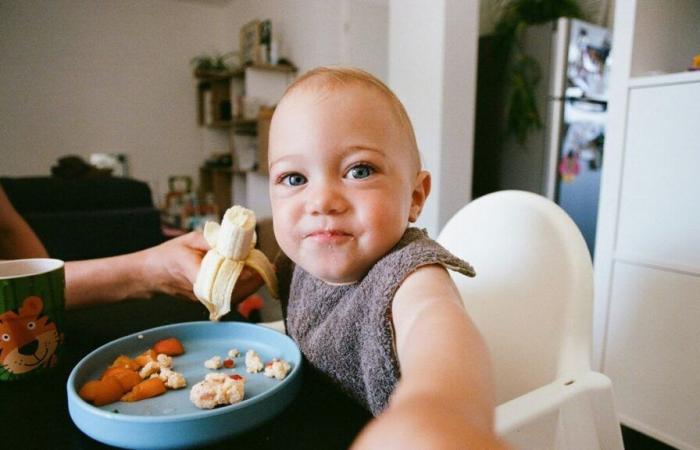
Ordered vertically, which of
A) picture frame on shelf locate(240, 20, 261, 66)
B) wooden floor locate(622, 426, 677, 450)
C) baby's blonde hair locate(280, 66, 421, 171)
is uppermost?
picture frame on shelf locate(240, 20, 261, 66)

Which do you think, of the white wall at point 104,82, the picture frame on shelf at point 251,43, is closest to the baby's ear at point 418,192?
the picture frame on shelf at point 251,43

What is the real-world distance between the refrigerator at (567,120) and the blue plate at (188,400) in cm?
223

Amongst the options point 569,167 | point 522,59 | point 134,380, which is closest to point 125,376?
point 134,380

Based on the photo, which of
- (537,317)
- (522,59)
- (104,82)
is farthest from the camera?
(104,82)

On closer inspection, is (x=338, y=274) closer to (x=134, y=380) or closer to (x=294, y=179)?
(x=294, y=179)

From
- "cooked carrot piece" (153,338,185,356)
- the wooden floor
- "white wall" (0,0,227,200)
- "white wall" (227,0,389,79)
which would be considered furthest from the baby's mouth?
"white wall" (0,0,227,200)

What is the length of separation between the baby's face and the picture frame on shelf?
3.65 m

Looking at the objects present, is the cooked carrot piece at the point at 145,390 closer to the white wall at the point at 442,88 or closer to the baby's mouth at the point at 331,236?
the baby's mouth at the point at 331,236

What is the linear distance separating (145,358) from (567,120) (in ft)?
8.03

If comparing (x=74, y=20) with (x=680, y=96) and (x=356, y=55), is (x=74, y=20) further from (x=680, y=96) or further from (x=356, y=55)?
(x=680, y=96)

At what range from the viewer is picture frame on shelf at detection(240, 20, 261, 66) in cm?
387

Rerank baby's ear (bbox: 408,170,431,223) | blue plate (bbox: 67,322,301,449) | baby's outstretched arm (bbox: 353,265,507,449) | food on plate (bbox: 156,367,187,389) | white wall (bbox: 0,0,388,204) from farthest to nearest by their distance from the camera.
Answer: white wall (bbox: 0,0,388,204)
baby's ear (bbox: 408,170,431,223)
food on plate (bbox: 156,367,187,389)
blue plate (bbox: 67,322,301,449)
baby's outstretched arm (bbox: 353,265,507,449)

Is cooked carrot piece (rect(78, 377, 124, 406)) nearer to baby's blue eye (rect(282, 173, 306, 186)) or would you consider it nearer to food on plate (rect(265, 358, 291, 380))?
food on plate (rect(265, 358, 291, 380))

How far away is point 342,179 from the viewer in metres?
0.49
